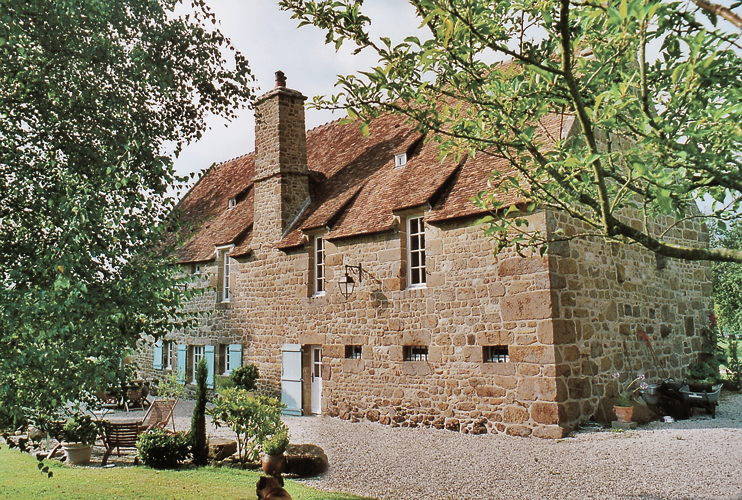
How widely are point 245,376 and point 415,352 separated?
221 inches

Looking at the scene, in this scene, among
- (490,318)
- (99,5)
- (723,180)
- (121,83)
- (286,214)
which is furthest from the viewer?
(286,214)

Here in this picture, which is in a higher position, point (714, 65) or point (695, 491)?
point (714, 65)

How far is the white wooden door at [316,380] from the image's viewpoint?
44.2 ft

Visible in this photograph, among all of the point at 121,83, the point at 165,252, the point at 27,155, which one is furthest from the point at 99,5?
the point at 165,252

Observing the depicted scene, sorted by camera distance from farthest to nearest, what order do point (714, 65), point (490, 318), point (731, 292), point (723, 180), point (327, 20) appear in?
1. point (731, 292)
2. point (490, 318)
3. point (327, 20)
4. point (723, 180)
5. point (714, 65)

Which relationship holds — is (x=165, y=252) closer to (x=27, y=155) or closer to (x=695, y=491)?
(x=27, y=155)

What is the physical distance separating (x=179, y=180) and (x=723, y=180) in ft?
16.4

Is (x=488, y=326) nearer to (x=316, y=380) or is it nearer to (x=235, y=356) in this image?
(x=316, y=380)

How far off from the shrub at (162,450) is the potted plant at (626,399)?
25.2 feet

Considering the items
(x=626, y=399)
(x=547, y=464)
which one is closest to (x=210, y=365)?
(x=547, y=464)

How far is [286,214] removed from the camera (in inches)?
583

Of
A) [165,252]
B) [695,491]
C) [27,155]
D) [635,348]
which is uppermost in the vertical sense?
A: [27,155]

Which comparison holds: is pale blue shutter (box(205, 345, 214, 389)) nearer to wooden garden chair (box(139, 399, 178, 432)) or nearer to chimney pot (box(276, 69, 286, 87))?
wooden garden chair (box(139, 399, 178, 432))

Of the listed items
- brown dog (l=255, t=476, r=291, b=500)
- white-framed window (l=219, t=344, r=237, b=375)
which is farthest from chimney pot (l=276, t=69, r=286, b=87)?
brown dog (l=255, t=476, r=291, b=500)
